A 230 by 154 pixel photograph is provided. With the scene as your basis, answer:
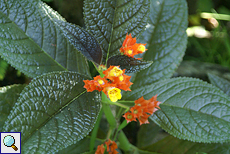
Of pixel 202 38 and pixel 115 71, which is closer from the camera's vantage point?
pixel 115 71

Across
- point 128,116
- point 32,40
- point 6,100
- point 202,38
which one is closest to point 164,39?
point 128,116

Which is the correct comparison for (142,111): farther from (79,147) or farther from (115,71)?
(79,147)

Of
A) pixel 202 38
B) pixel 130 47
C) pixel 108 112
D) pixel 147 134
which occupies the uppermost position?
pixel 202 38

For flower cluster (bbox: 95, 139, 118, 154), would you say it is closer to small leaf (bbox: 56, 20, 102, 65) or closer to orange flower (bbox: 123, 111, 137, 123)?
orange flower (bbox: 123, 111, 137, 123)

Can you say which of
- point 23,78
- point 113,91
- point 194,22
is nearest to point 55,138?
point 113,91

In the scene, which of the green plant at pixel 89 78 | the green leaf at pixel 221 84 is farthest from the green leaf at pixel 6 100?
the green leaf at pixel 221 84

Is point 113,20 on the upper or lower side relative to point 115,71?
upper
